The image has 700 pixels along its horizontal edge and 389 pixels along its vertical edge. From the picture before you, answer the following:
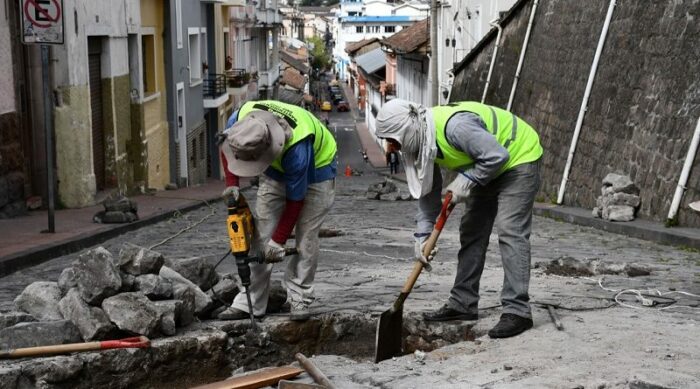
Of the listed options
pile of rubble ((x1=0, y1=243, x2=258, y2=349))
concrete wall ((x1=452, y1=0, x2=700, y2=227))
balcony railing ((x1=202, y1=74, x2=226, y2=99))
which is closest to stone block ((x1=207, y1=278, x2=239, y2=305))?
pile of rubble ((x1=0, y1=243, x2=258, y2=349))

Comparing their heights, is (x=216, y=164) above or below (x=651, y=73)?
below

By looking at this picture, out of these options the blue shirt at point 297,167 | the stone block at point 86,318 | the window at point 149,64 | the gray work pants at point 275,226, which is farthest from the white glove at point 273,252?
the window at point 149,64

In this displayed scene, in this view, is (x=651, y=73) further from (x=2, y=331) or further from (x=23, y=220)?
(x=2, y=331)

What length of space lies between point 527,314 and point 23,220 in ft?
26.6

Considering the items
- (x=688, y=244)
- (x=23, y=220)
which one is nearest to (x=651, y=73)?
(x=688, y=244)

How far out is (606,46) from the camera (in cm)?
1377

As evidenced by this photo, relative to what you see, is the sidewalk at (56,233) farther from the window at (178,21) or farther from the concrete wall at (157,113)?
the window at (178,21)

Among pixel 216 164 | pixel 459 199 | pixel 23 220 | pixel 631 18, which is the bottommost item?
pixel 216 164

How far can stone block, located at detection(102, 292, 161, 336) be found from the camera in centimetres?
535

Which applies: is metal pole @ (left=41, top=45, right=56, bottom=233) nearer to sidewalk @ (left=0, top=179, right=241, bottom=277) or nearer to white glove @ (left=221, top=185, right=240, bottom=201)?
sidewalk @ (left=0, top=179, right=241, bottom=277)

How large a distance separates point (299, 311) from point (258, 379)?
4.00 ft

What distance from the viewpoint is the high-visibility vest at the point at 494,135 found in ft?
17.9

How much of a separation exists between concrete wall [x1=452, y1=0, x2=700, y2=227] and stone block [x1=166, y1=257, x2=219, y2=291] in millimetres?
5468

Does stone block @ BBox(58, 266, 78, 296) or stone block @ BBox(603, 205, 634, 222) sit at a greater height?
stone block @ BBox(58, 266, 78, 296)
